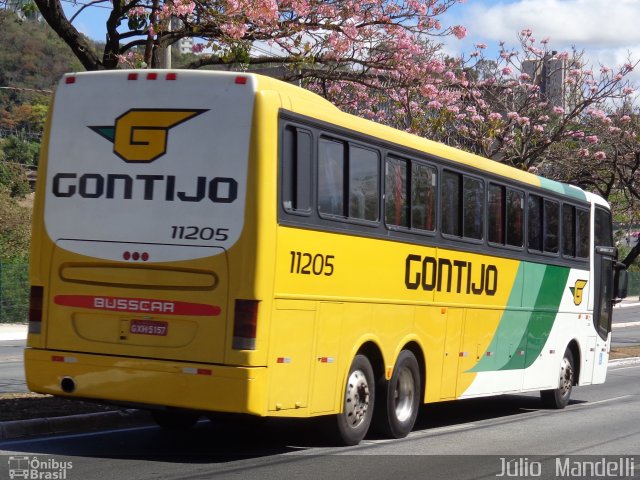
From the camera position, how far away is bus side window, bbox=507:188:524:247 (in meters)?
15.2

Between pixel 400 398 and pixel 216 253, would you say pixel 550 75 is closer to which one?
pixel 400 398

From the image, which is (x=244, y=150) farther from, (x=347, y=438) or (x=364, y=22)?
(x=364, y=22)

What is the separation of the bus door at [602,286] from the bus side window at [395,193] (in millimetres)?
7405

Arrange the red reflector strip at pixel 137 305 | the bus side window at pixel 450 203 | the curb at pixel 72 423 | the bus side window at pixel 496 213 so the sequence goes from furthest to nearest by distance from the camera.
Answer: the bus side window at pixel 496 213
the bus side window at pixel 450 203
the curb at pixel 72 423
the red reflector strip at pixel 137 305

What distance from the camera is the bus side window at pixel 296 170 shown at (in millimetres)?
9898

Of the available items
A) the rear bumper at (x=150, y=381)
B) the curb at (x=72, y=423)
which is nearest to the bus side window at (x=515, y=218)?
the curb at (x=72, y=423)

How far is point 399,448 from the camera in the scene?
11.3m

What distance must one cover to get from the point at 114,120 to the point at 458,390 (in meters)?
6.08

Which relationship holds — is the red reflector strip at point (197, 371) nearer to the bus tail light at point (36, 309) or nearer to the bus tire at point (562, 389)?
the bus tail light at point (36, 309)

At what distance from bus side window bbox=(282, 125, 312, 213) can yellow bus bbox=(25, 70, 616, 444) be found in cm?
2

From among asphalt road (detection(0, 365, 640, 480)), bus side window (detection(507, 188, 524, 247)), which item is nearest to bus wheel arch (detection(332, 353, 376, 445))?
asphalt road (detection(0, 365, 640, 480))

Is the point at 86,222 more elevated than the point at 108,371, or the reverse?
the point at 86,222

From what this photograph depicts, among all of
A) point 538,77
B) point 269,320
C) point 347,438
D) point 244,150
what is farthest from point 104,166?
point 538,77

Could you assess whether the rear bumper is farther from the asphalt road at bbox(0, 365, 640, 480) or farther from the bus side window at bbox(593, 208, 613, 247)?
the bus side window at bbox(593, 208, 613, 247)
